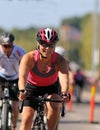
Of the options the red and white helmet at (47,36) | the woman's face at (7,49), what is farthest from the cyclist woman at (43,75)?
the woman's face at (7,49)

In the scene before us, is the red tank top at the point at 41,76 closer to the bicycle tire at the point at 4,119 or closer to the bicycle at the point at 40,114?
the bicycle at the point at 40,114

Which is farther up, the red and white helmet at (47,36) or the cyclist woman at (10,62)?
the red and white helmet at (47,36)

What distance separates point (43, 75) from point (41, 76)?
0.03 meters

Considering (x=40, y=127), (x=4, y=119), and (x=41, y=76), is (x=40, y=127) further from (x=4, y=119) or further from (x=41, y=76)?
(x=4, y=119)

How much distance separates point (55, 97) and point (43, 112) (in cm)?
27

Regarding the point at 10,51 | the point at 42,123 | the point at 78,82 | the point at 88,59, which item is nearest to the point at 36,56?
the point at 42,123

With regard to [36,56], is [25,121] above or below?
below

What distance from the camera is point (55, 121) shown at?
9.27 metres

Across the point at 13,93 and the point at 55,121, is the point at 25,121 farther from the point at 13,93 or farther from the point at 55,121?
the point at 13,93

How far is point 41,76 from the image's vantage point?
371 inches

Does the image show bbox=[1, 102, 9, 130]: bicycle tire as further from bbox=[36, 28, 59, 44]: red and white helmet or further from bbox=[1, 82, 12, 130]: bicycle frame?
bbox=[36, 28, 59, 44]: red and white helmet

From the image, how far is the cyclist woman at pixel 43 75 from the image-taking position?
9023 millimetres

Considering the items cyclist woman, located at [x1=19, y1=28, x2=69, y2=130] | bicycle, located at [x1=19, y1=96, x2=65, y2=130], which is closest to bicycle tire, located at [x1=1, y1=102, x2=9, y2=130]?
cyclist woman, located at [x1=19, y1=28, x2=69, y2=130]

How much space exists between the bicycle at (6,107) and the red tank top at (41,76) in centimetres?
172
